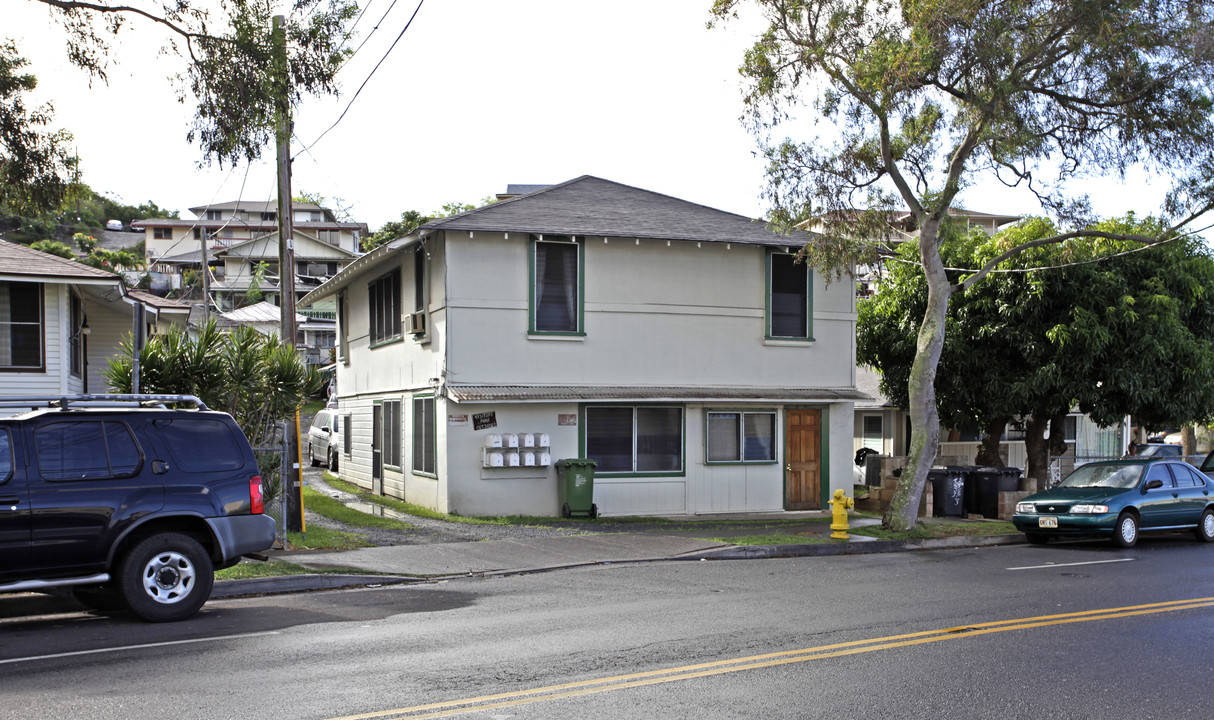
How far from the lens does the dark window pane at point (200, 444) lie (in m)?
9.85

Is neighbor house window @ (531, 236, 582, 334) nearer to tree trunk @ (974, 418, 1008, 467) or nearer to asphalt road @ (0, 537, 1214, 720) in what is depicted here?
asphalt road @ (0, 537, 1214, 720)

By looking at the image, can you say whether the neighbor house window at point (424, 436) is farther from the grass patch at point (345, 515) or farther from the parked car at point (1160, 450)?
the parked car at point (1160, 450)

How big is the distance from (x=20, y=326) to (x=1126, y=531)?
1892 centimetres

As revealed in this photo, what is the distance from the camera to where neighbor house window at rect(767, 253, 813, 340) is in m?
20.9

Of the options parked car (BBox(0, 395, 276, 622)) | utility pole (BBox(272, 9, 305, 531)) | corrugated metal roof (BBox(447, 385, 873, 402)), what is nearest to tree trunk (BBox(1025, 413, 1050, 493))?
corrugated metal roof (BBox(447, 385, 873, 402))

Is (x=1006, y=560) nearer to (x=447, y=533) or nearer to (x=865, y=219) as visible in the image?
(x=865, y=219)

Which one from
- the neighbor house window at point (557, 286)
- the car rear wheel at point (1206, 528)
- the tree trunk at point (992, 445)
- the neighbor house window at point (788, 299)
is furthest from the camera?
the tree trunk at point (992, 445)

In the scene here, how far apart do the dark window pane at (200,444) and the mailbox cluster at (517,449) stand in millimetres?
8195

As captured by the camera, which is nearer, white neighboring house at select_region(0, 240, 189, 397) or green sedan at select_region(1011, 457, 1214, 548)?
green sedan at select_region(1011, 457, 1214, 548)

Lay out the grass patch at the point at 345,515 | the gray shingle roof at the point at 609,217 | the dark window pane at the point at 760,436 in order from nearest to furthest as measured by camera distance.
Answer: the grass patch at the point at 345,515 < the gray shingle roof at the point at 609,217 < the dark window pane at the point at 760,436

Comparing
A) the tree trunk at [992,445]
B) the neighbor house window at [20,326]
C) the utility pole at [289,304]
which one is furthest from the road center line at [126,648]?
the tree trunk at [992,445]

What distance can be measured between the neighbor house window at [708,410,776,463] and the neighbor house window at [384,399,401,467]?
687 centimetres

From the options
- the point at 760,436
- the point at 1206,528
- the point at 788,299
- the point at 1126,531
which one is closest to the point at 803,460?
the point at 760,436

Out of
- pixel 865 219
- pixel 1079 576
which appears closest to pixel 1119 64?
pixel 865 219
